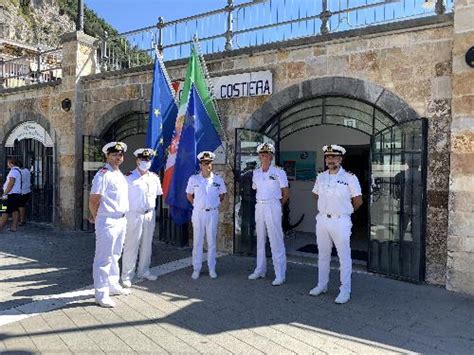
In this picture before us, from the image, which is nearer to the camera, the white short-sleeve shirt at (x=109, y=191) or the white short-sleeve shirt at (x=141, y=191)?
the white short-sleeve shirt at (x=109, y=191)

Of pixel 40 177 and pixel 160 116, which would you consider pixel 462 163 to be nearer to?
pixel 160 116

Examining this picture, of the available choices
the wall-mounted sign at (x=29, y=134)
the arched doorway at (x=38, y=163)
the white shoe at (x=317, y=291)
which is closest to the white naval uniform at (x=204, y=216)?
the white shoe at (x=317, y=291)

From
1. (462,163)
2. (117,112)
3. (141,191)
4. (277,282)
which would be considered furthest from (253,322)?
(117,112)

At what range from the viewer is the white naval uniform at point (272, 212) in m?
5.91

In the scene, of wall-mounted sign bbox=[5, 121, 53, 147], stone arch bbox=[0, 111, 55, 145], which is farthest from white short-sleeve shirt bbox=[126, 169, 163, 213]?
wall-mounted sign bbox=[5, 121, 53, 147]

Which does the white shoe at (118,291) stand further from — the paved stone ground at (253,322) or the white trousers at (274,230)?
the white trousers at (274,230)

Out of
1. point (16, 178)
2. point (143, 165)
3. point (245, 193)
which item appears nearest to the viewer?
point (143, 165)

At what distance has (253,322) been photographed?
4.43 metres

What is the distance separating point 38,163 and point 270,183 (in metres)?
8.06

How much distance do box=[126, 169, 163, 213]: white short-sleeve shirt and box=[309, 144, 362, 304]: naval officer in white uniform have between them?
224cm

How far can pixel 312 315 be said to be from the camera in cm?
466

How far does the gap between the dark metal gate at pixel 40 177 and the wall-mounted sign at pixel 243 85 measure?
206 inches

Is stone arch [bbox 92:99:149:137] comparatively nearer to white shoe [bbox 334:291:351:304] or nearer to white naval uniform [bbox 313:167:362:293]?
white naval uniform [bbox 313:167:362:293]

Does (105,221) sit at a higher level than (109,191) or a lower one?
lower
